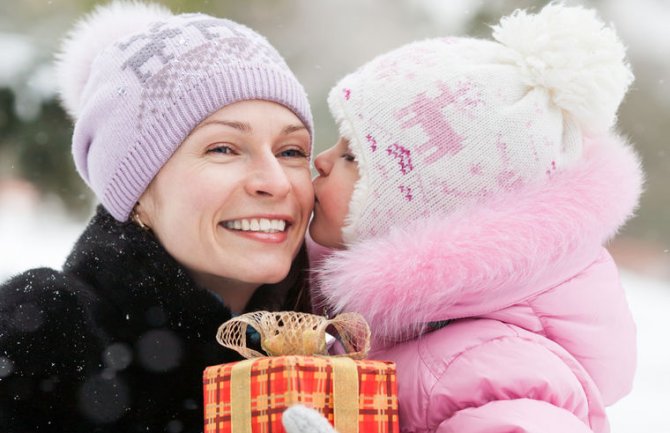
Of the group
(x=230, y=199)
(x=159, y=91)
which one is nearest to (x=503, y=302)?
(x=230, y=199)

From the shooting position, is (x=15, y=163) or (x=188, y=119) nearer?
(x=188, y=119)

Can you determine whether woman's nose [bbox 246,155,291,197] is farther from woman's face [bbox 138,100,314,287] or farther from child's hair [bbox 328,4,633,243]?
child's hair [bbox 328,4,633,243]

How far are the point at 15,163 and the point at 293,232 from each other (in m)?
4.77

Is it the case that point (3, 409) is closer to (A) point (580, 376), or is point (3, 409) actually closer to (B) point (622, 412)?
(A) point (580, 376)

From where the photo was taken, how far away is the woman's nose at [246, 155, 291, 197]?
202 cm

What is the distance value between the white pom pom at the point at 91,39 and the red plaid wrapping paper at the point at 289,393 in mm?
1367

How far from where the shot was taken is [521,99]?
1.94m

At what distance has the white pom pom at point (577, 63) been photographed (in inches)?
74.4

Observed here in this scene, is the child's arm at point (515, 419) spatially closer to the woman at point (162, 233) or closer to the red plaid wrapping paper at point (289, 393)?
the red plaid wrapping paper at point (289, 393)

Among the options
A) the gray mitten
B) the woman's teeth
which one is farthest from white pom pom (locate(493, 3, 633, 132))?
the gray mitten

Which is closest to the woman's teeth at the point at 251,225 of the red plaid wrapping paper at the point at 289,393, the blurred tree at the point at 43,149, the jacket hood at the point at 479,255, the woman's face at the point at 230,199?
the woman's face at the point at 230,199

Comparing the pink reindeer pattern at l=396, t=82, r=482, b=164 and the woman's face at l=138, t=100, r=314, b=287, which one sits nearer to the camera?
the pink reindeer pattern at l=396, t=82, r=482, b=164

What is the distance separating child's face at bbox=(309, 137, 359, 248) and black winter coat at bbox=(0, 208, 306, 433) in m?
0.39

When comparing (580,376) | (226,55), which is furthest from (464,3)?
(580,376)
